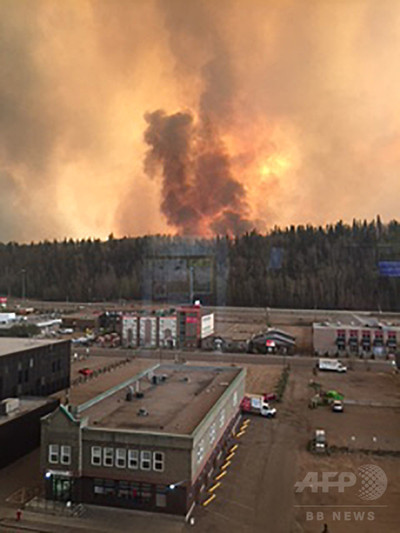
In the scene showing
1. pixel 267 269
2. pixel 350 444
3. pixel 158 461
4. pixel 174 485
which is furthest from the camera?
pixel 267 269

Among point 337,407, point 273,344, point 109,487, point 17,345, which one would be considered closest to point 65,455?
point 109,487

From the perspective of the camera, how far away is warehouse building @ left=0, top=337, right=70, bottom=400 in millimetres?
11304

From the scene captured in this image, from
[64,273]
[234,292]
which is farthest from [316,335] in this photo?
[64,273]

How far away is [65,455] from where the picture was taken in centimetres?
770

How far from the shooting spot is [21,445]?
9742 millimetres

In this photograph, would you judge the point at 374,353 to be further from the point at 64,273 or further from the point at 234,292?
the point at 64,273

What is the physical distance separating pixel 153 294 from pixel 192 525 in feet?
82.5

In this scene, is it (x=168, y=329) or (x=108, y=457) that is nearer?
(x=108, y=457)

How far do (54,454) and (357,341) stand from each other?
17.8 metres

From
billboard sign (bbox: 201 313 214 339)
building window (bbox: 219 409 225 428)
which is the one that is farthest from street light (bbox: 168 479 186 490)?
billboard sign (bbox: 201 313 214 339)

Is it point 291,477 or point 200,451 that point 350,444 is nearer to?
point 291,477

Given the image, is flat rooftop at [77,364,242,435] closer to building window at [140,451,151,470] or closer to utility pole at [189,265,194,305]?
building window at [140,451,151,470]

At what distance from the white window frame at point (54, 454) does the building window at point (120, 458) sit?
103cm

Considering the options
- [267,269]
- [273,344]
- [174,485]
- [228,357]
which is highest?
[267,269]
